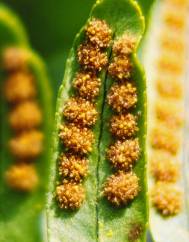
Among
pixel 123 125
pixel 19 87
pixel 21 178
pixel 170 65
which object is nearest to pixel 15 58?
pixel 19 87

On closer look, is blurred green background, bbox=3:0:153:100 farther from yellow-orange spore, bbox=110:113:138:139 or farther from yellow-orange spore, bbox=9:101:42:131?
yellow-orange spore, bbox=110:113:138:139

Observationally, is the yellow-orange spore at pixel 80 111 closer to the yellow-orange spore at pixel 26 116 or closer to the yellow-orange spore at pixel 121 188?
the yellow-orange spore at pixel 121 188

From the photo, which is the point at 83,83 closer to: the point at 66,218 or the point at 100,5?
the point at 100,5

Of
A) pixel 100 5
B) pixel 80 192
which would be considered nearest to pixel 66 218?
pixel 80 192

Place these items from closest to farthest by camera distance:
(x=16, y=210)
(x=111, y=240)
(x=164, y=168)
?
1. (x=111, y=240)
2. (x=164, y=168)
3. (x=16, y=210)

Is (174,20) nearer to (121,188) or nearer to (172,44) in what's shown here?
(172,44)

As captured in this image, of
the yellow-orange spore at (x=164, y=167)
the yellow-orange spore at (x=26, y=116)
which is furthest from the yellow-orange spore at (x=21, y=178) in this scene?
the yellow-orange spore at (x=164, y=167)
